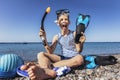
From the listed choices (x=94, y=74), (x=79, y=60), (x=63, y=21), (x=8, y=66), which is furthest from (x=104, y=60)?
(x=8, y=66)

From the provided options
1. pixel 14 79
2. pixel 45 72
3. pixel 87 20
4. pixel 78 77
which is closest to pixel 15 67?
pixel 14 79

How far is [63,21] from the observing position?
9.57 meters

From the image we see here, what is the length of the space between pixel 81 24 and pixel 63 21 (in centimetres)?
58

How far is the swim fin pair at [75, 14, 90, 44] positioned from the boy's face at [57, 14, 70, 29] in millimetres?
353

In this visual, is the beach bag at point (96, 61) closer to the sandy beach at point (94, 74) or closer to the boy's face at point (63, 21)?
the sandy beach at point (94, 74)

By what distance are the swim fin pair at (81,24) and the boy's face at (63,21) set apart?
0.35 meters

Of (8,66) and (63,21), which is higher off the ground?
(63,21)

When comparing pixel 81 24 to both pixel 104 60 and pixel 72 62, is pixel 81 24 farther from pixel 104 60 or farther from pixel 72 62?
pixel 104 60

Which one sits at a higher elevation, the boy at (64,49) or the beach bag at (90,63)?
the boy at (64,49)

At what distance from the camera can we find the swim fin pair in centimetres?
922

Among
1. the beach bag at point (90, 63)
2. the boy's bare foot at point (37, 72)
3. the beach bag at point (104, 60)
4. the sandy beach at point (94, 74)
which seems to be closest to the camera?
the boy's bare foot at point (37, 72)

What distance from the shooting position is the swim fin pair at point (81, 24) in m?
9.22

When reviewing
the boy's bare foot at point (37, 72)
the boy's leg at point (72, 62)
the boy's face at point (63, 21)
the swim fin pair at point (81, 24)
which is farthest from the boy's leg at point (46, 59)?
the boy's face at point (63, 21)

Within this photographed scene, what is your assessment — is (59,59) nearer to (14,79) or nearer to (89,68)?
(89,68)
